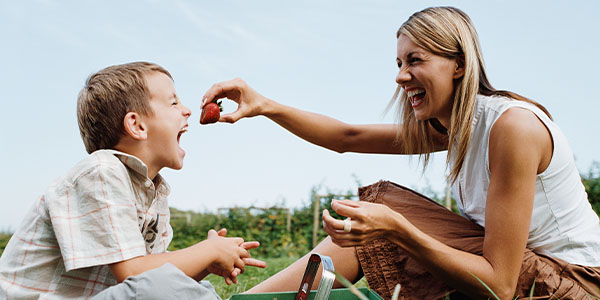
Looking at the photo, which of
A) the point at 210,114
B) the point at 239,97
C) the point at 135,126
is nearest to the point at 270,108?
the point at 239,97

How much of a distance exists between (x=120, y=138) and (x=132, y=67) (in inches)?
12.0

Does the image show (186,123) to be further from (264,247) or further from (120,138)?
(264,247)

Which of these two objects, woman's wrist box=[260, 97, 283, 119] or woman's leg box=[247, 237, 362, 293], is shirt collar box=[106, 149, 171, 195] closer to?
woman's leg box=[247, 237, 362, 293]

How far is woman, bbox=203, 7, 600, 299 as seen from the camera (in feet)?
6.33

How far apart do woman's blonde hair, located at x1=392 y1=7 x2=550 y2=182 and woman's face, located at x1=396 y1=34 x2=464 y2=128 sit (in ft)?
0.09

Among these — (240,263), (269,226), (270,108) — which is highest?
(270,108)

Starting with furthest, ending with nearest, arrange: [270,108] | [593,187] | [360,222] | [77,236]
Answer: [593,187] < [270,108] < [360,222] < [77,236]

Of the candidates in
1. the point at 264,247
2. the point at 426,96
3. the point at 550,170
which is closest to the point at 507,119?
the point at 550,170

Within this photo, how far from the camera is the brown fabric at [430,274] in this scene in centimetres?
200

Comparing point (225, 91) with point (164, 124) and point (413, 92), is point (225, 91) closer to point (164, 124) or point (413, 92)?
point (164, 124)

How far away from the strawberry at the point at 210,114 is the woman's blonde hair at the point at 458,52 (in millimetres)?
886

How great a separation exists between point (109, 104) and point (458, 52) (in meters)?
1.42

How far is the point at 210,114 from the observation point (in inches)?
93.3

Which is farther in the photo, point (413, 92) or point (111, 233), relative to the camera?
point (413, 92)
